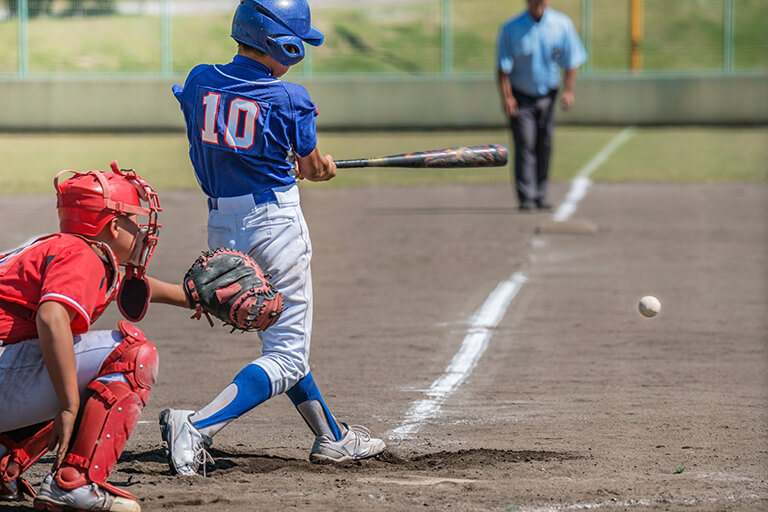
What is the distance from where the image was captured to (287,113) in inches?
177

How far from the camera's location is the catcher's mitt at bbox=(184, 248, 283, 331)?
421 cm

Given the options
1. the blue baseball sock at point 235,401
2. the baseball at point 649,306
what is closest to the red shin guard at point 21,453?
the blue baseball sock at point 235,401

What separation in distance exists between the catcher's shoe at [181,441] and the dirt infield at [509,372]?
0.23 feet

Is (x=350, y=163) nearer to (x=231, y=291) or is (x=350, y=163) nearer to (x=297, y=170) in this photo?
(x=297, y=170)

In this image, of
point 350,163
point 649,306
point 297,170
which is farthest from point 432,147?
point 297,170

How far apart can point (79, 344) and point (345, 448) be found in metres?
1.26

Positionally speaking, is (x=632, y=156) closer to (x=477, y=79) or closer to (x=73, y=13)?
(x=477, y=79)

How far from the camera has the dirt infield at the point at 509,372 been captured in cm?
430

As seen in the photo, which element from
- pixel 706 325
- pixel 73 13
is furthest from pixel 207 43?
pixel 706 325

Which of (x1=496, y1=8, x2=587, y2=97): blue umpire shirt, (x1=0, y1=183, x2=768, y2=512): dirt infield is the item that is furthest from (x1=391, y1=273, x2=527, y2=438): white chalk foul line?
(x1=496, y1=8, x2=587, y2=97): blue umpire shirt

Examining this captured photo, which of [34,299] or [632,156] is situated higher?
[34,299]

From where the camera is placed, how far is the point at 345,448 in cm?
474

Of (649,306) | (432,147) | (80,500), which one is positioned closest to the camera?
(80,500)

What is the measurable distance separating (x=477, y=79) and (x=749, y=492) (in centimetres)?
2468
